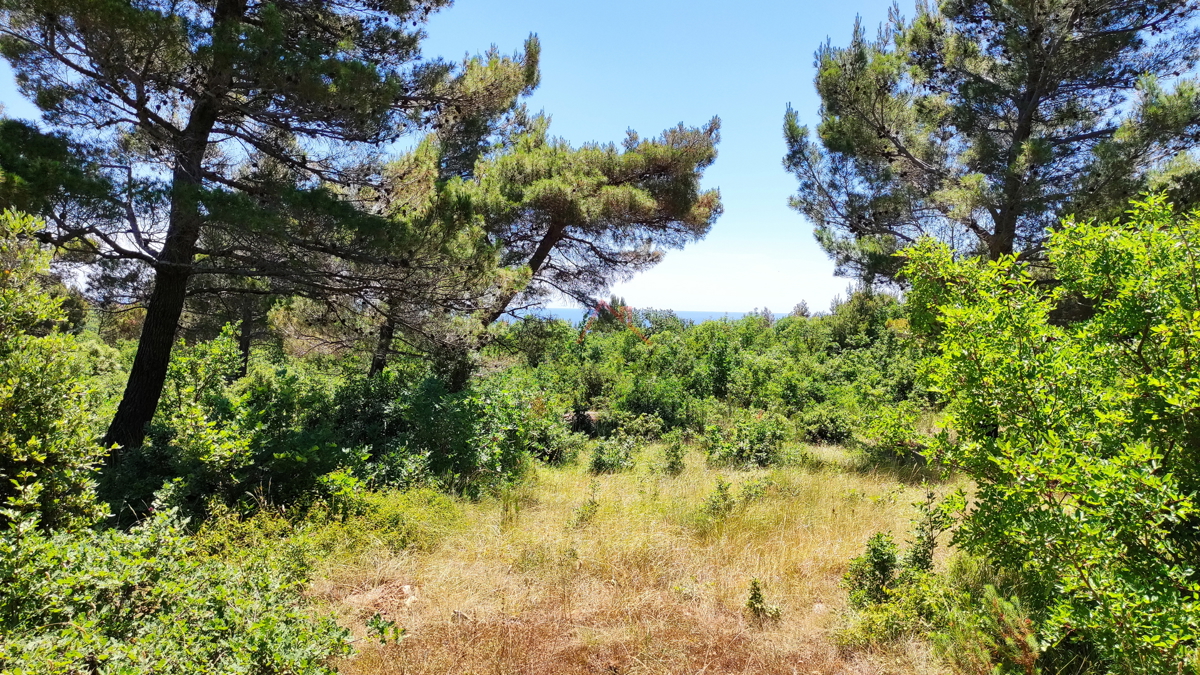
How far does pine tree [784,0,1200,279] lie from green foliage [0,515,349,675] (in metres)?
9.32

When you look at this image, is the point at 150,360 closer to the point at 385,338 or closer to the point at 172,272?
the point at 172,272

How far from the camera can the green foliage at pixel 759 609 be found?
3.68 m

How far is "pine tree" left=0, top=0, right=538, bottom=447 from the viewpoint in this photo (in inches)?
210

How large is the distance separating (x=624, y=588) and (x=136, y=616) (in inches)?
113

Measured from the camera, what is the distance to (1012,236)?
8.78m

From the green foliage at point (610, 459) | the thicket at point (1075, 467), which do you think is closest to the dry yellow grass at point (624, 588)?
the thicket at point (1075, 467)

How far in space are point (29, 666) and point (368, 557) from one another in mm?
2569

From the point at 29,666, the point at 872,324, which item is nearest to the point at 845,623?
the point at 29,666

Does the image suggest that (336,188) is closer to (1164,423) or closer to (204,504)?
(204,504)

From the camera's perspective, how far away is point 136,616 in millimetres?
2721

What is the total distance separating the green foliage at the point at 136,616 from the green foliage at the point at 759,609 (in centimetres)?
250

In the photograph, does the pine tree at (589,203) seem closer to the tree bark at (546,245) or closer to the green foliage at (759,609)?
the tree bark at (546,245)

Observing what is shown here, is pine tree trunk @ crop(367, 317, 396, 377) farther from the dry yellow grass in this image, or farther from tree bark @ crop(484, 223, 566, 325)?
the dry yellow grass

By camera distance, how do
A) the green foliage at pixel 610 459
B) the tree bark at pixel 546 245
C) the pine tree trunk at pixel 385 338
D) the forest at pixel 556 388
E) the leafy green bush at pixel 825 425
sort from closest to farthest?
the forest at pixel 556 388 < the green foliage at pixel 610 459 < the pine tree trunk at pixel 385 338 < the leafy green bush at pixel 825 425 < the tree bark at pixel 546 245
